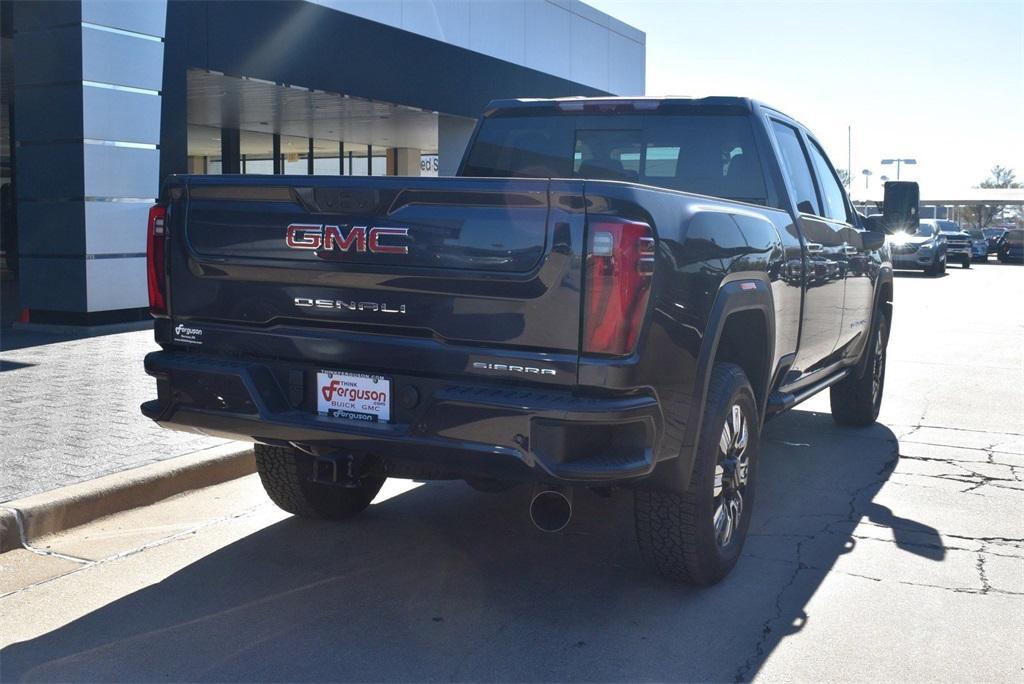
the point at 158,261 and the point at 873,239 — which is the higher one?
the point at 873,239

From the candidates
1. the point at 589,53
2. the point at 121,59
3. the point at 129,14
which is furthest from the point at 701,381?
the point at 589,53

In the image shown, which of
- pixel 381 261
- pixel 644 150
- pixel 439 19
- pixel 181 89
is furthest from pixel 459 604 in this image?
pixel 439 19

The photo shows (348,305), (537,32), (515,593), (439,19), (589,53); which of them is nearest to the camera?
(348,305)

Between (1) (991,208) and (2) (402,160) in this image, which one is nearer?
(2) (402,160)

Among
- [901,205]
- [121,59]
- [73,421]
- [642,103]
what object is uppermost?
[121,59]

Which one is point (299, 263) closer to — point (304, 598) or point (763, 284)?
point (304, 598)

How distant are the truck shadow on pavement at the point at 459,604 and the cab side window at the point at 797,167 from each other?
5.53 feet

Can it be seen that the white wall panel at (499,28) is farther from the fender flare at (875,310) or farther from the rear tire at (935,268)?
the rear tire at (935,268)

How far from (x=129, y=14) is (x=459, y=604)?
1033cm

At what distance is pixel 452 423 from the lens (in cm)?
405

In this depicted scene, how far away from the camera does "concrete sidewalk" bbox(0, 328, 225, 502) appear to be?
6.02 metres

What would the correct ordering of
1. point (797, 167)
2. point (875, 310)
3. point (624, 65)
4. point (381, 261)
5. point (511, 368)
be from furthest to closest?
point (624, 65), point (875, 310), point (797, 167), point (381, 261), point (511, 368)

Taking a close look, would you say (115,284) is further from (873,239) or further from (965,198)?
(965,198)

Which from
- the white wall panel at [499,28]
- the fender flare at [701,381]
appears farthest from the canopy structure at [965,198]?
the fender flare at [701,381]
